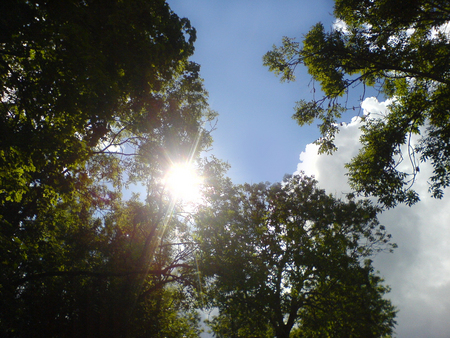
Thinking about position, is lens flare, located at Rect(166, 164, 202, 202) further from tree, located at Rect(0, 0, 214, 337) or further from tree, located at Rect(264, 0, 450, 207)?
tree, located at Rect(264, 0, 450, 207)

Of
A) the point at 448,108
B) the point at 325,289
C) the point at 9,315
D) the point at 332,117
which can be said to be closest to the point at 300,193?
the point at 325,289

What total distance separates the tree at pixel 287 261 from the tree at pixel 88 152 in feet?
7.74

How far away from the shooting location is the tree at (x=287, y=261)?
29.0ft

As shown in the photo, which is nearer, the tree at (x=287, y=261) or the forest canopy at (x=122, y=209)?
the forest canopy at (x=122, y=209)

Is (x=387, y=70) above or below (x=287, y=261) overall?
above

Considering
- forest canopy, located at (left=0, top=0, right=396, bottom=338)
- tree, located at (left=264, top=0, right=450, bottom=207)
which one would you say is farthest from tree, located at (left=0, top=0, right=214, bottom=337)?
tree, located at (left=264, top=0, right=450, bottom=207)

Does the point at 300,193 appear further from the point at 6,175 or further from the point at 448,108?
the point at 6,175

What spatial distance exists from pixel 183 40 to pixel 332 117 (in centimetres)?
725

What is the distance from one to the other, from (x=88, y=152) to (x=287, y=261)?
12715 millimetres

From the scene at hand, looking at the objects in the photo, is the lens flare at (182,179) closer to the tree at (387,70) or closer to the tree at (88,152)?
the tree at (88,152)

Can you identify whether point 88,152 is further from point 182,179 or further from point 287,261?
point 287,261

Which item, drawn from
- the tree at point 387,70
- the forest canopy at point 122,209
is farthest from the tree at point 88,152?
the tree at point 387,70

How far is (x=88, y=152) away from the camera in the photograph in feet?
22.6

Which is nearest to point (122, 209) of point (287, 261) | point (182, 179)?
point (182, 179)
